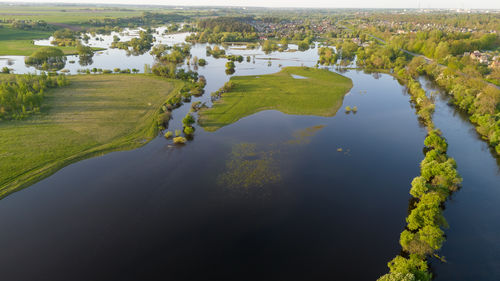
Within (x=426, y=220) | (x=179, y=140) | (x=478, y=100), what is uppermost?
(x=478, y=100)

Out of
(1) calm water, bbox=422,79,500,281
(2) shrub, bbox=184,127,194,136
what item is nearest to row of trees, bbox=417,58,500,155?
(1) calm water, bbox=422,79,500,281

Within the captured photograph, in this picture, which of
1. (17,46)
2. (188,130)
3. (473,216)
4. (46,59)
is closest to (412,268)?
(473,216)

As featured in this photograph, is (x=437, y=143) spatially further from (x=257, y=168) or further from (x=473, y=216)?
(x=257, y=168)

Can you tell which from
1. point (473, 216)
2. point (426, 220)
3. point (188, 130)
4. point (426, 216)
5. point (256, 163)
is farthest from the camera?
point (188, 130)

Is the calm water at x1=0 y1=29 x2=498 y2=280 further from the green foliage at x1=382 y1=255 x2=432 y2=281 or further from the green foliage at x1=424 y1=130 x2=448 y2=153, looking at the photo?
the green foliage at x1=424 y1=130 x2=448 y2=153

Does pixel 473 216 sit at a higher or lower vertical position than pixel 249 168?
lower
